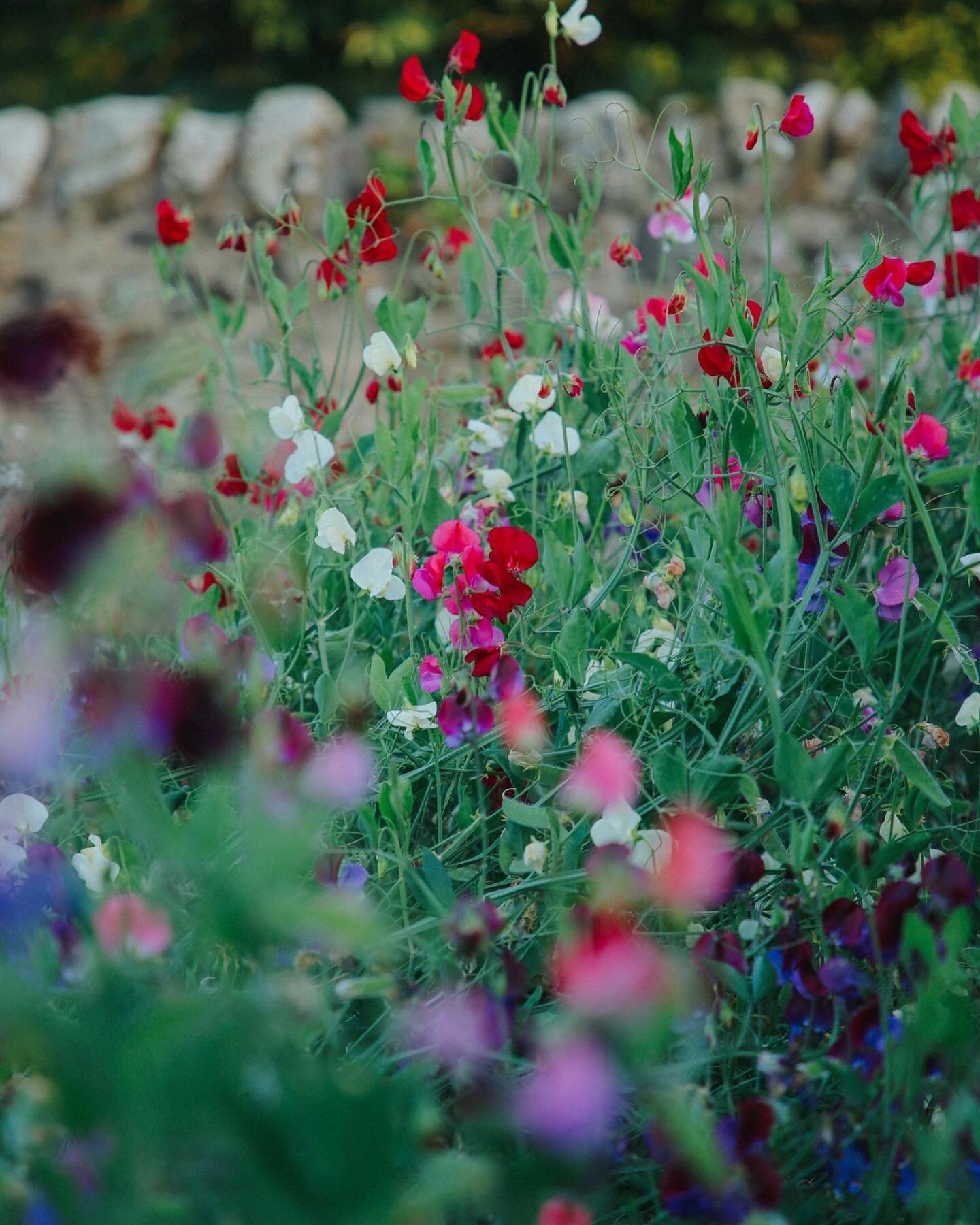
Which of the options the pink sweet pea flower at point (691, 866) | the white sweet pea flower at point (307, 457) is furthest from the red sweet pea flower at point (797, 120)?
the pink sweet pea flower at point (691, 866)

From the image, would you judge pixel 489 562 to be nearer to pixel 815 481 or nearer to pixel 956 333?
pixel 815 481

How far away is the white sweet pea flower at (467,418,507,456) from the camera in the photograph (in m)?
1.20

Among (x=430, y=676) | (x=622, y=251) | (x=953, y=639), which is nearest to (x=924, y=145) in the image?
(x=622, y=251)

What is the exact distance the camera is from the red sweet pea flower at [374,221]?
1.21 meters

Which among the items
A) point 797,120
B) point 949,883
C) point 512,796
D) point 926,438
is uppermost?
point 797,120

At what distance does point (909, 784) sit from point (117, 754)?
584 millimetres

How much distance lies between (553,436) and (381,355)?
176 mm

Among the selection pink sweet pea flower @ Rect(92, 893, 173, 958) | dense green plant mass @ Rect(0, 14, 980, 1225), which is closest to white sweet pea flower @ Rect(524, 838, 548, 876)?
dense green plant mass @ Rect(0, 14, 980, 1225)

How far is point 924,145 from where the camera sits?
4.34 feet

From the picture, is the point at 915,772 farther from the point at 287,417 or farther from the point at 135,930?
the point at 287,417

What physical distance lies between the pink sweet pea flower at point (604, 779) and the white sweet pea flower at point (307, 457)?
0.41 meters

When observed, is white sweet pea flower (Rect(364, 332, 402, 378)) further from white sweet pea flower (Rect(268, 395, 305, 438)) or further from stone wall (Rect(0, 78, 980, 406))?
stone wall (Rect(0, 78, 980, 406))

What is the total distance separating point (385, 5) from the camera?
16.0ft

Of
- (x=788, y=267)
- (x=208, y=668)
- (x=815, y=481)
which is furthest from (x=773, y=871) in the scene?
(x=788, y=267)
